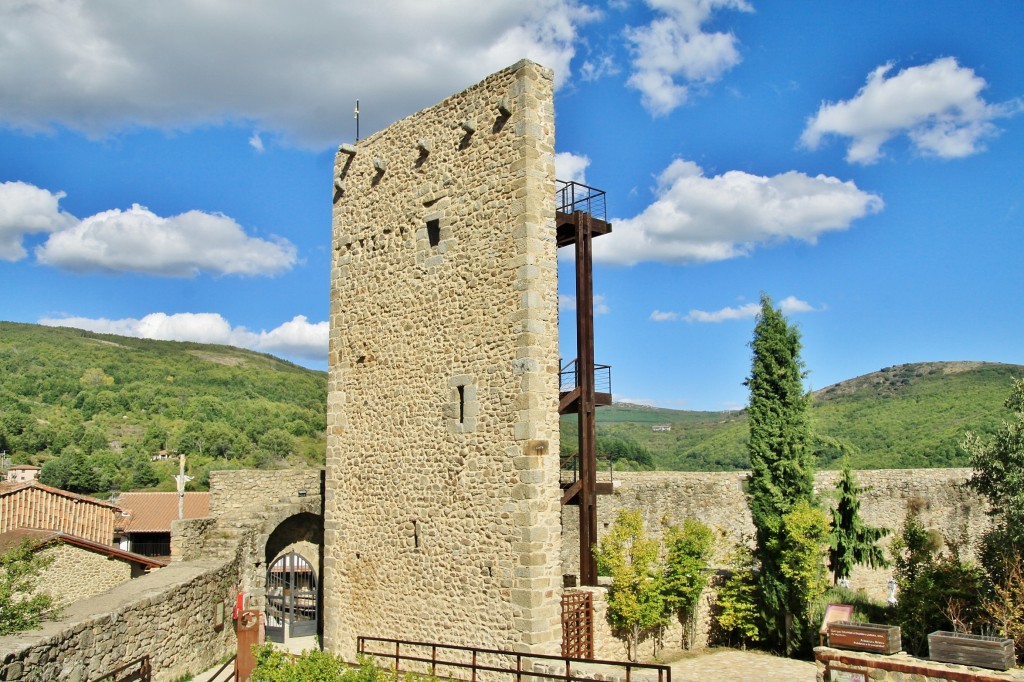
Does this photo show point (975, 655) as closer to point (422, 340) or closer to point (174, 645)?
point (422, 340)

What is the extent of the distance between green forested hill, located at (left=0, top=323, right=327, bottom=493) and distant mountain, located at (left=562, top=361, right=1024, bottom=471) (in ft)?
69.7

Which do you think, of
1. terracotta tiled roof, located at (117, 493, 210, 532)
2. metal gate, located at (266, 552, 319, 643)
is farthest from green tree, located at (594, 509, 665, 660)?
terracotta tiled roof, located at (117, 493, 210, 532)

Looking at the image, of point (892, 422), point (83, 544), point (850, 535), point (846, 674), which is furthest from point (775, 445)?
point (892, 422)

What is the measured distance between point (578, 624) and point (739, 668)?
328 cm

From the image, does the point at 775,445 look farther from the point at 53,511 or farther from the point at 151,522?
the point at 151,522

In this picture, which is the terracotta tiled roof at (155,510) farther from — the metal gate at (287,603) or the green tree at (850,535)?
the green tree at (850,535)

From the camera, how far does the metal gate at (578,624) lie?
12758 millimetres

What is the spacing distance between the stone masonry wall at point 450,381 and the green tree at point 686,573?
424cm

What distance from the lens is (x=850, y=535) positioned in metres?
18.2

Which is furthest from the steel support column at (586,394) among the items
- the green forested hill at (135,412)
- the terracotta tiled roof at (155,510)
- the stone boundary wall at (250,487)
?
the green forested hill at (135,412)

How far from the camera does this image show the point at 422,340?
1415cm

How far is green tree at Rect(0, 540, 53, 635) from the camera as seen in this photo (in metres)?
11.0

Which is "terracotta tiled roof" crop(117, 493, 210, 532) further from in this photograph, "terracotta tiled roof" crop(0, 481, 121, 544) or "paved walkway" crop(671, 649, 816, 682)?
"paved walkway" crop(671, 649, 816, 682)

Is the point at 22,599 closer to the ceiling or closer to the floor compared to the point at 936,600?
closer to the ceiling
